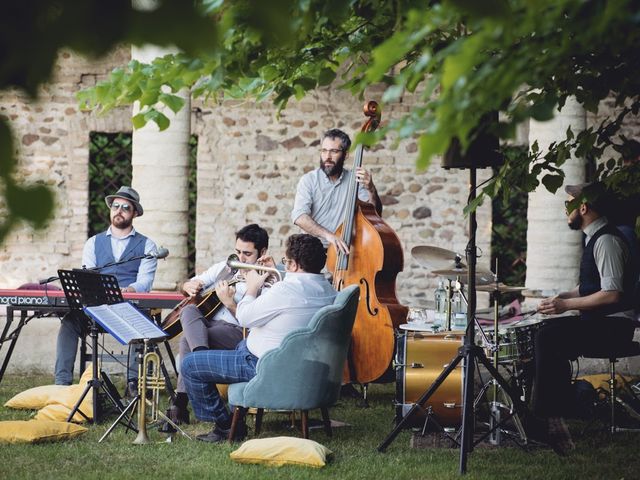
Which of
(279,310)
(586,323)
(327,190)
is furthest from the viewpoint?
(327,190)

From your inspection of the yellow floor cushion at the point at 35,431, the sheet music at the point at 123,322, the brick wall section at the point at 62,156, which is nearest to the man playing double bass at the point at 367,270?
the sheet music at the point at 123,322

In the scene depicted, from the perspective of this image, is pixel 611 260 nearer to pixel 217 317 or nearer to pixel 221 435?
pixel 221 435

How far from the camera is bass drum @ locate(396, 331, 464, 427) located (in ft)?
20.4

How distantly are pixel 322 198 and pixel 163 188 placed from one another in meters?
2.30

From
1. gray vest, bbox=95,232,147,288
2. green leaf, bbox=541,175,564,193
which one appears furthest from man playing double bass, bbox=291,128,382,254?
green leaf, bbox=541,175,564,193

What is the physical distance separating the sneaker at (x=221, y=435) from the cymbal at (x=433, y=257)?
155 cm

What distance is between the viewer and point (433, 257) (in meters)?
6.79

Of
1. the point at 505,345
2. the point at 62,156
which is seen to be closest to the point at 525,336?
the point at 505,345

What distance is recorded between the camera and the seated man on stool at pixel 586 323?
6.27 m

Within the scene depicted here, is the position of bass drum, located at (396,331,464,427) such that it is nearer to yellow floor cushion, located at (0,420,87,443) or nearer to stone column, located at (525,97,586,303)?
yellow floor cushion, located at (0,420,87,443)

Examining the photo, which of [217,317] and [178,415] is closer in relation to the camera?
[178,415]

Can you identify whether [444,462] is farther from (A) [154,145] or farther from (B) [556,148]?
(A) [154,145]

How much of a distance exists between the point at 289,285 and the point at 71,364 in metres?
2.73

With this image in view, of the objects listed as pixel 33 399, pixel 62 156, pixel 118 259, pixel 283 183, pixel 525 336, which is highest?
pixel 62 156
